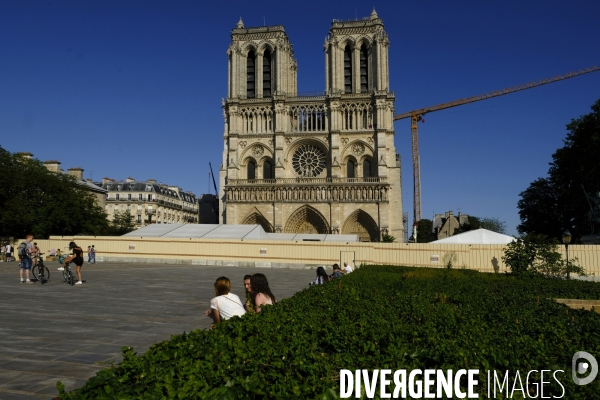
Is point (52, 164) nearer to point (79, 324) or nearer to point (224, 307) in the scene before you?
point (79, 324)

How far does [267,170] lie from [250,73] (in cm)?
1083

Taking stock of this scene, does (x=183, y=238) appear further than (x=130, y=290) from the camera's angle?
Yes

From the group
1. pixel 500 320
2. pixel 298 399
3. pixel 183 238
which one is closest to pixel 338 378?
pixel 298 399

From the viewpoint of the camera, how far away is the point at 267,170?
49500 millimetres

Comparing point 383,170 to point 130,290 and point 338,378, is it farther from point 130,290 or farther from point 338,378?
point 338,378

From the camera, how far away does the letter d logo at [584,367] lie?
336 centimetres

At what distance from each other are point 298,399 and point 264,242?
23.1 meters

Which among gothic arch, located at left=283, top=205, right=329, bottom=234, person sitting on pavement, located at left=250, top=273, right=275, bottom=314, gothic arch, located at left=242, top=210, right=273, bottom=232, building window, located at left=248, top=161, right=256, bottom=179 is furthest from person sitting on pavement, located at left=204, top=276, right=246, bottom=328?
building window, located at left=248, top=161, right=256, bottom=179

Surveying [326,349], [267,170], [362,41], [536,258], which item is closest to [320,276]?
[536,258]

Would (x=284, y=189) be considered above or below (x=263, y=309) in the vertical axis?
above

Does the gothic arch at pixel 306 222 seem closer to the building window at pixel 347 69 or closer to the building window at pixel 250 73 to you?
the building window at pixel 347 69

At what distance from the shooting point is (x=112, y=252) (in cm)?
2702

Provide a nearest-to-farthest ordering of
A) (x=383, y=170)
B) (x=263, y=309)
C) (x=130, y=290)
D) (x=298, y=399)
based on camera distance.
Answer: (x=298, y=399)
(x=263, y=309)
(x=130, y=290)
(x=383, y=170)

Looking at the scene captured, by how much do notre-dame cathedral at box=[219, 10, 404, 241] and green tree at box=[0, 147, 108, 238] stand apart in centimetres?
1386
